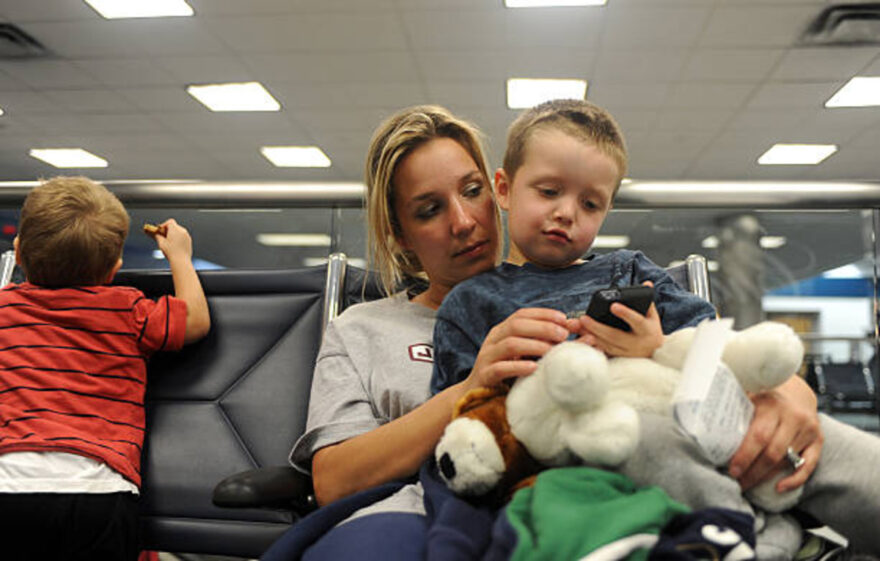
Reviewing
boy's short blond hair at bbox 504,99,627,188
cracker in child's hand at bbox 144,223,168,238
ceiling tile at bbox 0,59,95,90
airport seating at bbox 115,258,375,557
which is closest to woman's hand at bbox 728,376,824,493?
boy's short blond hair at bbox 504,99,627,188

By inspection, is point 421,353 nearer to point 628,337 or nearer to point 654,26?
point 628,337

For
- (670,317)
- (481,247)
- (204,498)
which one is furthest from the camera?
(204,498)

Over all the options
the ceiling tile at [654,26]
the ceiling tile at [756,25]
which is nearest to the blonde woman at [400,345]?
the ceiling tile at [654,26]

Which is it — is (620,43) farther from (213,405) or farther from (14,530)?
(14,530)

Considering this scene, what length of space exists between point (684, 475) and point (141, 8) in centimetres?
466

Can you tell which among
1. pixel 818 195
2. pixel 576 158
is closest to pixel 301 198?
pixel 576 158

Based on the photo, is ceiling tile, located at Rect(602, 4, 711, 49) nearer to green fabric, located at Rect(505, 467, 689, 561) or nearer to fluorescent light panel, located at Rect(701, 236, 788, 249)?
fluorescent light panel, located at Rect(701, 236, 788, 249)

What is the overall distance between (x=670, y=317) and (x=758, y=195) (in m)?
0.71

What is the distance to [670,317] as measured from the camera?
36.1 inches

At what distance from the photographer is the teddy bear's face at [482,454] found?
67 centimetres

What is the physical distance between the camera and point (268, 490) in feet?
3.13

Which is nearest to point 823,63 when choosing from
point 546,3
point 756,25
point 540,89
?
point 756,25

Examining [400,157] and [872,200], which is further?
[872,200]

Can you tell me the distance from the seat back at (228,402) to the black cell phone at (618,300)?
86cm
